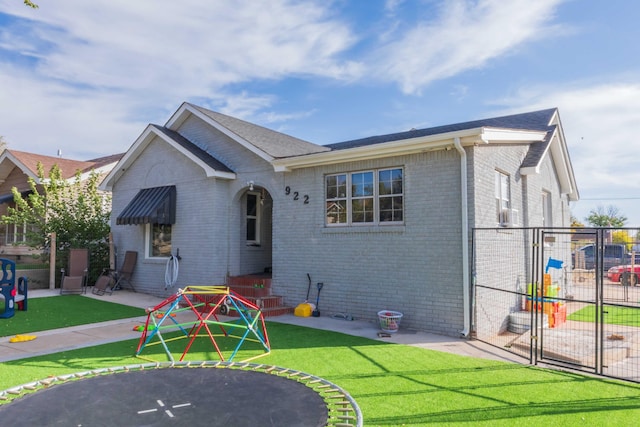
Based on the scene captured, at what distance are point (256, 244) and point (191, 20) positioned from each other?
6437mm

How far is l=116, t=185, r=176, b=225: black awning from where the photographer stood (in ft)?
39.3

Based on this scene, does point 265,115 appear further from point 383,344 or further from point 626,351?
point 626,351

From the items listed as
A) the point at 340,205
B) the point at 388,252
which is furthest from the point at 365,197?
the point at 388,252

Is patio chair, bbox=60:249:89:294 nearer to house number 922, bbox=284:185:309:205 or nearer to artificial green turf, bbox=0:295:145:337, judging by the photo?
artificial green turf, bbox=0:295:145:337

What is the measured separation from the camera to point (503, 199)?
32.4 feet

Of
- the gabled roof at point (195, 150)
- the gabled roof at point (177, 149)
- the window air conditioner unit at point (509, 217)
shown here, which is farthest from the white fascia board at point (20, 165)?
the window air conditioner unit at point (509, 217)

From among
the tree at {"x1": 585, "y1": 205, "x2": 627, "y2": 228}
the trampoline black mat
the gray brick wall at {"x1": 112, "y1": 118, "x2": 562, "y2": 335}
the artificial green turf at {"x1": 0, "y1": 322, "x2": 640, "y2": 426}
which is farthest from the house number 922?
the tree at {"x1": 585, "y1": 205, "x2": 627, "y2": 228}

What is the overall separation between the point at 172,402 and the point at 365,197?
6.50m

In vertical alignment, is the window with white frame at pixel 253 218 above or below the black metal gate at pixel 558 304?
above

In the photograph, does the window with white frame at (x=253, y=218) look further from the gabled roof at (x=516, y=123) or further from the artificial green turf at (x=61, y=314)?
the artificial green turf at (x=61, y=314)

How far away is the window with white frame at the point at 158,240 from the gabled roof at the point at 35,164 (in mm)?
6204

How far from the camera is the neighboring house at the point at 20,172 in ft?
59.3

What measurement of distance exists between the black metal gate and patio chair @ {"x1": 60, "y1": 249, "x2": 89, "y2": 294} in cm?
1161

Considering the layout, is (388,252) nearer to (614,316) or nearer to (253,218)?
(253,218)
